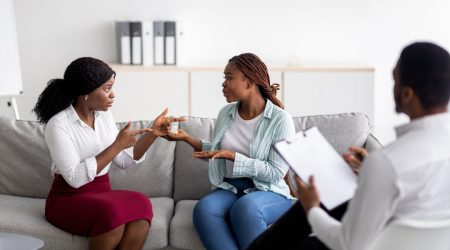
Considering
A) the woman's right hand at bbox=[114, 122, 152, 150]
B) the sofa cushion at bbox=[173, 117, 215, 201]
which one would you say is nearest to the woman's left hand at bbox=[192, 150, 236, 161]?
the woman's right hand at bbox=[114, 122, 152, 150]

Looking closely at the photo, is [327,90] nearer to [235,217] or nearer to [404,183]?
[235,217]

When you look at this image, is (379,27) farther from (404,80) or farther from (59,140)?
(404,80)

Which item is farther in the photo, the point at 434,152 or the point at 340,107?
the point at 340,107

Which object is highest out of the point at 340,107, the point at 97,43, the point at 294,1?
the point at 294,1

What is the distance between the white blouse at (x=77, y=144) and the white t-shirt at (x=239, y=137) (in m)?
0.44

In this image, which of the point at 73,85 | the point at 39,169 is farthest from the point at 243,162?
the point at 39,169

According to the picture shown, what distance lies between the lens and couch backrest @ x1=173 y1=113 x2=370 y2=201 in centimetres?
328

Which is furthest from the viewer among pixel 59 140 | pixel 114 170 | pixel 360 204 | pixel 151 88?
pixel 151 88

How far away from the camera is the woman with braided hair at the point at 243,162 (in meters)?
2.79

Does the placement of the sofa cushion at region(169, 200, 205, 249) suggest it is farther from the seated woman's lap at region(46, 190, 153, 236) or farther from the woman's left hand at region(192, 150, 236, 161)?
the woman's left hand at region(192, 150, 236, 161)

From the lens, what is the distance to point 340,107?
529cm

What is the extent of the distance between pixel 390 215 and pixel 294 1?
3.98 m

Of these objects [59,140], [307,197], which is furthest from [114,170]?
[307,197]

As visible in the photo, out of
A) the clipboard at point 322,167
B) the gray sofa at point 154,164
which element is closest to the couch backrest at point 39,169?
the gray sofa at point 154,164
